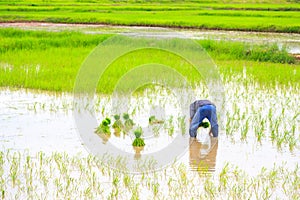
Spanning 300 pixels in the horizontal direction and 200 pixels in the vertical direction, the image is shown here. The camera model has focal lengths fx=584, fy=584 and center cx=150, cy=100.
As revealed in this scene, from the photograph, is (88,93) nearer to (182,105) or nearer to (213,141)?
(182,105)

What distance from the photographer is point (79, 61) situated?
9.33 m

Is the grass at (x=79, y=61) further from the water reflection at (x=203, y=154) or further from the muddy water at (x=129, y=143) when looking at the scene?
the water reflection at (x=203, y=154)

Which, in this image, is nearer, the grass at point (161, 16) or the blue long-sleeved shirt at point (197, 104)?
the blue long-sleeved shirt at point (197, 104)

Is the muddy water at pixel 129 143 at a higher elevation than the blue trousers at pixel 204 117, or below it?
below

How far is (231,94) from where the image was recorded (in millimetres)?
7387

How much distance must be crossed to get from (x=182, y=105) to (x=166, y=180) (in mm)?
2557

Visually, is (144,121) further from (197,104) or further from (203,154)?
(203,154)

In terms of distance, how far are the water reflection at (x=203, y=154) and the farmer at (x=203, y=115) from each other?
9 cm

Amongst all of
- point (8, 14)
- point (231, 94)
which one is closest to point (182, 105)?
point (231, 94)

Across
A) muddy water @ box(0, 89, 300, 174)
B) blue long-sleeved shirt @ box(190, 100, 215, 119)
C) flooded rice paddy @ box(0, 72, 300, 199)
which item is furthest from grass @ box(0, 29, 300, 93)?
blue long-sleeved shirt @ box(190, 100, 215, 119)

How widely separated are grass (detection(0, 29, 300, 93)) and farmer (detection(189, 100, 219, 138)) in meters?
2.24

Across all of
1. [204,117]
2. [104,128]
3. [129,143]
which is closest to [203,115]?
[204,117]

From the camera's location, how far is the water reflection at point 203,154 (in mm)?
4578

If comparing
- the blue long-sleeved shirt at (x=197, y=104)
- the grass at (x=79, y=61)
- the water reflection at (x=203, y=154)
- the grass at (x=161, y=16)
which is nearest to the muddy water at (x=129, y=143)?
the water reflection at (x=203, y=154)
